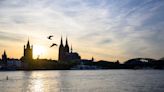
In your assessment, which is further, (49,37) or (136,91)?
(136,91)

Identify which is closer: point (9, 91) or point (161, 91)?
point (161, 91)

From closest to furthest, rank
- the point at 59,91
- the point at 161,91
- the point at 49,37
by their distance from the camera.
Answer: the point at 49,37 < the point at 161,91 < the point at 59,91

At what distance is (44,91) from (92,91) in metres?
11.0

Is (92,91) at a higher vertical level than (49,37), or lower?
lower

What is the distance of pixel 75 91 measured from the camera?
70938mm

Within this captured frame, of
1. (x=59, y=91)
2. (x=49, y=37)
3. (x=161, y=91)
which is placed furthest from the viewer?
(x=59, y=91)

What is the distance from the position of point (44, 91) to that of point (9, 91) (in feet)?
23.4

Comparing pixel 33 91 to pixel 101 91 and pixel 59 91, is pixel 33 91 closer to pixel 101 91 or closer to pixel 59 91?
pixel 59 91

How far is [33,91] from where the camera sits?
2911 inches

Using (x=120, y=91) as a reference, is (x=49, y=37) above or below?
above

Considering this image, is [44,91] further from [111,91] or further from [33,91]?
[111,91]

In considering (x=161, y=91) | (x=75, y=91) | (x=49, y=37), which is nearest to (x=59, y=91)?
(x=75, y=91)

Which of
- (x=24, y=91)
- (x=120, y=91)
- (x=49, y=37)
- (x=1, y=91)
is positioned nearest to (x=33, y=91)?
(x=24, y=91)

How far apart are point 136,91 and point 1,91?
88.7ft
